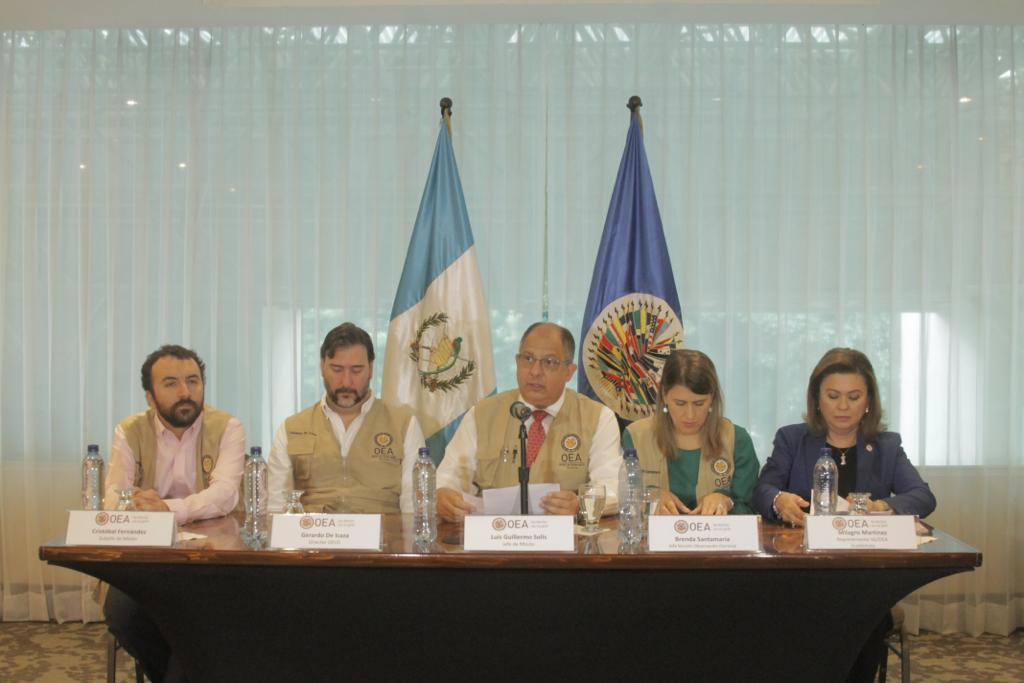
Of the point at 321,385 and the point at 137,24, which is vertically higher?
the point at 137,24

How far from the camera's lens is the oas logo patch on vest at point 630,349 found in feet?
15.2

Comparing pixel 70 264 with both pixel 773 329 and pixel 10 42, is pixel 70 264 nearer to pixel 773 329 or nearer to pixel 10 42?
pixel 10 42

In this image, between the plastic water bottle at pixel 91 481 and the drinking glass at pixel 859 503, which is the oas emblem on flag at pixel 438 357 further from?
the drinking glass at pixel 859 503

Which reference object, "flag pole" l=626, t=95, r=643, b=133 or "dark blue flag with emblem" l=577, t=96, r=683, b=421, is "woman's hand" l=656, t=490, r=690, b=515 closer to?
"dark blue flag with emblem" l=577, t=96, r=683, b=421

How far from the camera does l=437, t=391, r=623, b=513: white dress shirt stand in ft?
12.1

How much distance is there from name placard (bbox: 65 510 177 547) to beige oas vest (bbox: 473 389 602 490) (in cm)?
131

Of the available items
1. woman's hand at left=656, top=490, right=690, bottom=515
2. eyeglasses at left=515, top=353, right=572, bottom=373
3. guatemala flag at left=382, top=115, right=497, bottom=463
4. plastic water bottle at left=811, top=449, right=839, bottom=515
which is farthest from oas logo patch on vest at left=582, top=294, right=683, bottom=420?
plastic water bottle at left=811, top=449, right=839, bottom=515

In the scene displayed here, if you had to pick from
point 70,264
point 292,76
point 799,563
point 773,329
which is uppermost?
point 292,76

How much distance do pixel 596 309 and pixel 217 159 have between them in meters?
2.08

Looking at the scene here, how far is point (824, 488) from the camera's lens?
3.06 metres

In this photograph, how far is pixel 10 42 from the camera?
16.8 feet

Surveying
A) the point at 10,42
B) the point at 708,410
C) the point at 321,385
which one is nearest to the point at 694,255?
the point at 708,410

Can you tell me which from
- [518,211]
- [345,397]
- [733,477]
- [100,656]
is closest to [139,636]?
[345,397]

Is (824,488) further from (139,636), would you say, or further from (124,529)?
(139,636)
